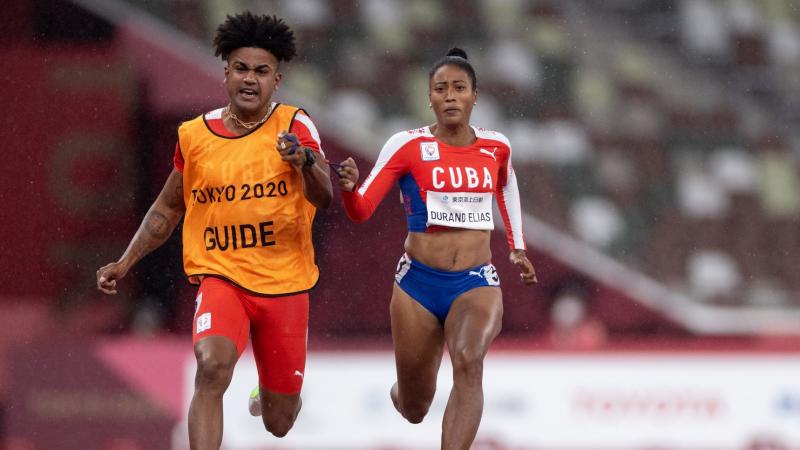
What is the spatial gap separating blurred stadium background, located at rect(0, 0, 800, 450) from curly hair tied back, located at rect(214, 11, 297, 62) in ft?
12.7

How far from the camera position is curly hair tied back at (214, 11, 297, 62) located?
5461 millimetres

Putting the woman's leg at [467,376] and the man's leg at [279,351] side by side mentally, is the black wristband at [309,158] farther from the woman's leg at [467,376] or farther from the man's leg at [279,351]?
the woman's leg at [467,376]

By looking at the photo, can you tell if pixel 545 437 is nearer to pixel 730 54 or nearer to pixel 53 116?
pixel 53 116

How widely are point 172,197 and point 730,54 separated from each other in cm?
914

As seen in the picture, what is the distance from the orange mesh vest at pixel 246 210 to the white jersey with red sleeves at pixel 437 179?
1.49ft

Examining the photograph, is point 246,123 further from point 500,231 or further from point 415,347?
point 500,231

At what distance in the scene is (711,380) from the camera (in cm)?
929

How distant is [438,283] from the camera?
19.4ft

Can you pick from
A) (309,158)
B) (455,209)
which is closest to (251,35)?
(309,158)

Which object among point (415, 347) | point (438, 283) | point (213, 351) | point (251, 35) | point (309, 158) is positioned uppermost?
point (251, 35)

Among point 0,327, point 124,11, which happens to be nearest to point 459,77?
point 0,327

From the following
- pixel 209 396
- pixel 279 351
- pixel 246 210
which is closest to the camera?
pixel 209 396

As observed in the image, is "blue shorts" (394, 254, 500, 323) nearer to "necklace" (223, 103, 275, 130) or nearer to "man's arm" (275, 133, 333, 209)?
"man's arm" (275, 133, 333, 209)

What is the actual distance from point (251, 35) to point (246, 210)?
76 cm
